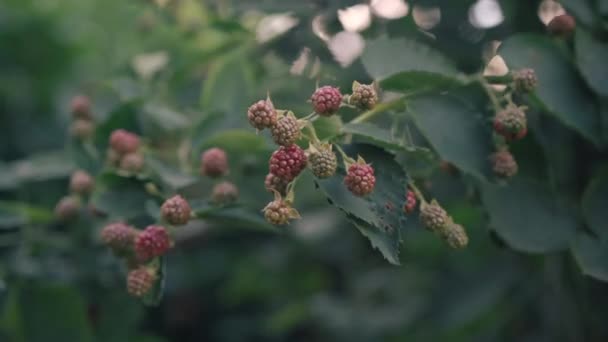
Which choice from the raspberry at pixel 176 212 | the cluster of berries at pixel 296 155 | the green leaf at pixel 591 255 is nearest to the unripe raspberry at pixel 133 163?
the raspberry at pixel 176 212

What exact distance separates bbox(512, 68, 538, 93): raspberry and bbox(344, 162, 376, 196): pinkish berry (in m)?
0.30

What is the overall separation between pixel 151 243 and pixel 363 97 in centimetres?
39

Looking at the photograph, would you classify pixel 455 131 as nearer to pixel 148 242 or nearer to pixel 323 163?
pixel 323 163

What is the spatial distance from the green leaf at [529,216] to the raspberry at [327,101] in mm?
403

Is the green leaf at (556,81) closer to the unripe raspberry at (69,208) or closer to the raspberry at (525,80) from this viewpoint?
the raspberry at (525,80)

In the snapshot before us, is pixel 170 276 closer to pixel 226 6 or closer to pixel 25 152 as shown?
pixel 25 152

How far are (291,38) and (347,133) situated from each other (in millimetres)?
680

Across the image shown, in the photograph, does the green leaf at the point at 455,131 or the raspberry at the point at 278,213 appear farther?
the green leaf at the point at 455,131

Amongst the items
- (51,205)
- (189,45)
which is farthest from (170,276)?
(189,45)

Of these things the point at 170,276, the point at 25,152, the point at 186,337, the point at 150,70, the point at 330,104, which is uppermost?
the point at 330,104

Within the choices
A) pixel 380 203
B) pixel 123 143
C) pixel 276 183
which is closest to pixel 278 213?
pixel 276 183

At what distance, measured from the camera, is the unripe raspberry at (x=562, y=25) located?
128 cm

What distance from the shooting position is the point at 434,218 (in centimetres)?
110

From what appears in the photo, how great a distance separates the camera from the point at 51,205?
1.84 meters
